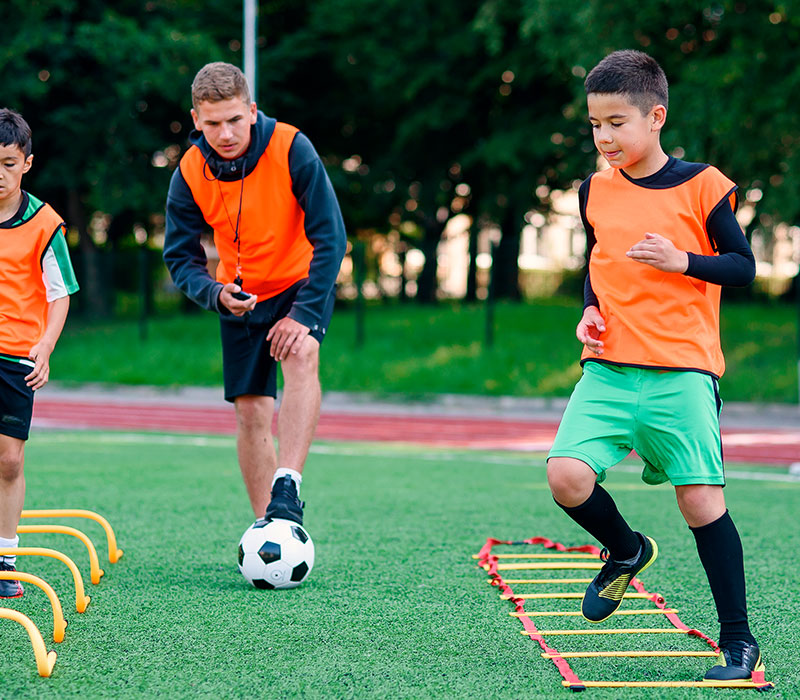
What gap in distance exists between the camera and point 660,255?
3127 millimetres

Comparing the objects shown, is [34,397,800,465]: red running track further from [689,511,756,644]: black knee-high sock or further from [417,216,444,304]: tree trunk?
[417,216,444,304]: tree trunk

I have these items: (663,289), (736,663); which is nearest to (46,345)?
(663,289)

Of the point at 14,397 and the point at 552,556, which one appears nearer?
the point at 14,397

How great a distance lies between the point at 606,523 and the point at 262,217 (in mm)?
2070

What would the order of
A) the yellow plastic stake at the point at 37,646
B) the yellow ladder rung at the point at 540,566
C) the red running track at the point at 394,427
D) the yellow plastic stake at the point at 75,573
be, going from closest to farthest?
1. the yellow plastic stake at the point at 37,646
2. the yellow plastic stake at the point at 75,573
3. the yellow ladder rung at the point at 540,566
4. the red running track at the point at 394,427

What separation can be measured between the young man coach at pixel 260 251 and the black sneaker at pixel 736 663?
6.13ft

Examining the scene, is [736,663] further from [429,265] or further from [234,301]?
[429,265]

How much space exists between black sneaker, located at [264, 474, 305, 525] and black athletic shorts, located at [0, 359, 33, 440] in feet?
3.35

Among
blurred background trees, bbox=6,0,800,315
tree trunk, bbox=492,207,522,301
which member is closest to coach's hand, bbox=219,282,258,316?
blurred background trees, bbox=6,0,800,315

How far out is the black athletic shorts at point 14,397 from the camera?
4.07 meters

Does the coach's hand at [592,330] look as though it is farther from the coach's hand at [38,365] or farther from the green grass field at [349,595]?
the coach's hand at [38,365]

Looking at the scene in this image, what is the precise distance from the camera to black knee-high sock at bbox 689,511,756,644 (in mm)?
3201

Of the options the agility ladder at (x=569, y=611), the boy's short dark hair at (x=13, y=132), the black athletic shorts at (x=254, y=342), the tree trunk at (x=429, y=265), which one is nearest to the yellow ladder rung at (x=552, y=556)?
the agility ladder at (x=569, y=611)

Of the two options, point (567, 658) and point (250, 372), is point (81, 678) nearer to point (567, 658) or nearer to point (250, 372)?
point (567, 658)
